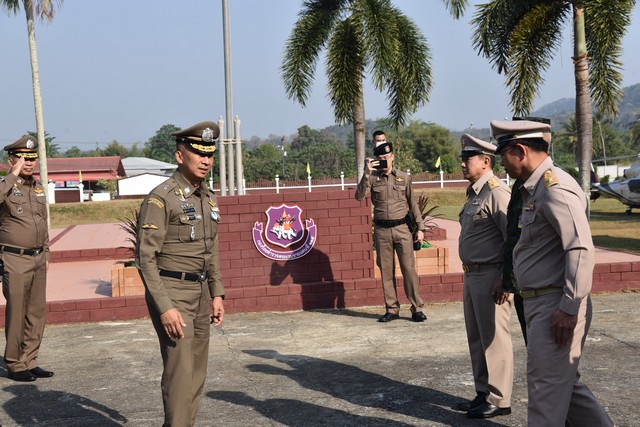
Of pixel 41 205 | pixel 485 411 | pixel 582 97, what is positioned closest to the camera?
pixel 485 411

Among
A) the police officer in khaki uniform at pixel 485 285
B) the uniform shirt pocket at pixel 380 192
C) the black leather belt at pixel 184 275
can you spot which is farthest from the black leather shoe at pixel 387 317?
the black leather belt at pixel 184 275

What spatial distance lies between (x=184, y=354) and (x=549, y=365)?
1988mm

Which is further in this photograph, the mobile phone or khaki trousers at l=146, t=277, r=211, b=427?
the mobile phone

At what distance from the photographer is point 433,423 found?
538 cm

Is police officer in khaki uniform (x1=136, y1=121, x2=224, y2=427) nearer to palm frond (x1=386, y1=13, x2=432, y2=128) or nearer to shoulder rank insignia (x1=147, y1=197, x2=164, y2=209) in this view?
shoulder rank insignia (x1=147, y1=197, x2=164, y2=209)

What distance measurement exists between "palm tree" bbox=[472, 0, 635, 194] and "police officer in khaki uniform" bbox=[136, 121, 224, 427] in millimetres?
11444

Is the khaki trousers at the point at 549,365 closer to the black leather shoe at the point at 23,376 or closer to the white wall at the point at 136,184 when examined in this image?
the black leather shoe at the point at 23,376

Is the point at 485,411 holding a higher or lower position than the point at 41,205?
lower

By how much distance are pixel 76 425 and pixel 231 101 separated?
21.8ft

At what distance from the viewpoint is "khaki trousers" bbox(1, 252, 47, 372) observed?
275 inches

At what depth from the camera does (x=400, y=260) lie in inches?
352

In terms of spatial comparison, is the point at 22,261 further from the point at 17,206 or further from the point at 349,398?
the point at 349,398

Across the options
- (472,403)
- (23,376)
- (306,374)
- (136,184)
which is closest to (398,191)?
(306,374)

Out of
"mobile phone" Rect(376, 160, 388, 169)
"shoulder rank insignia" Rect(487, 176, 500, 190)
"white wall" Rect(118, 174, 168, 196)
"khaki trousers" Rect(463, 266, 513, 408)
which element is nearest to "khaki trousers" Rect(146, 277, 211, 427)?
"khaki trousers" Rect(463, 266, 513, 408)
